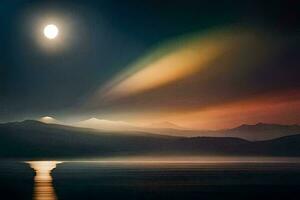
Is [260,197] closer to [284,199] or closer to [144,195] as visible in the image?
[284,199]

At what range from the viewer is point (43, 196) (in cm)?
9006

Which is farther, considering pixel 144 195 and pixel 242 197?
pixel 144 195

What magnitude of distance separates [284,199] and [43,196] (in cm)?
3430

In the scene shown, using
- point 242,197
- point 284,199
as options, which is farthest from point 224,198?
point 284,199

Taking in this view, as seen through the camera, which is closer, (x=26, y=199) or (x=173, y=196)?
(x=26, y=199)

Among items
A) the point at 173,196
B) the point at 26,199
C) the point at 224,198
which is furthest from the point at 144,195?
the point at 26,199

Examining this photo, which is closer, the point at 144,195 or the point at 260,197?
the point at 260,197

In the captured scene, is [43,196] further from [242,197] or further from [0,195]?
[242,197]

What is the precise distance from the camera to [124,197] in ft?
290

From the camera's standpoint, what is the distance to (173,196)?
3578 inches

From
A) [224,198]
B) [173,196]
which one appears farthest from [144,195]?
[224,198]

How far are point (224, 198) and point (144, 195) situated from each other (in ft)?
42.3

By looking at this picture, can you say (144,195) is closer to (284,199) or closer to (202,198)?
(202,198)

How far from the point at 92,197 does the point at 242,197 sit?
21232 millimetres
